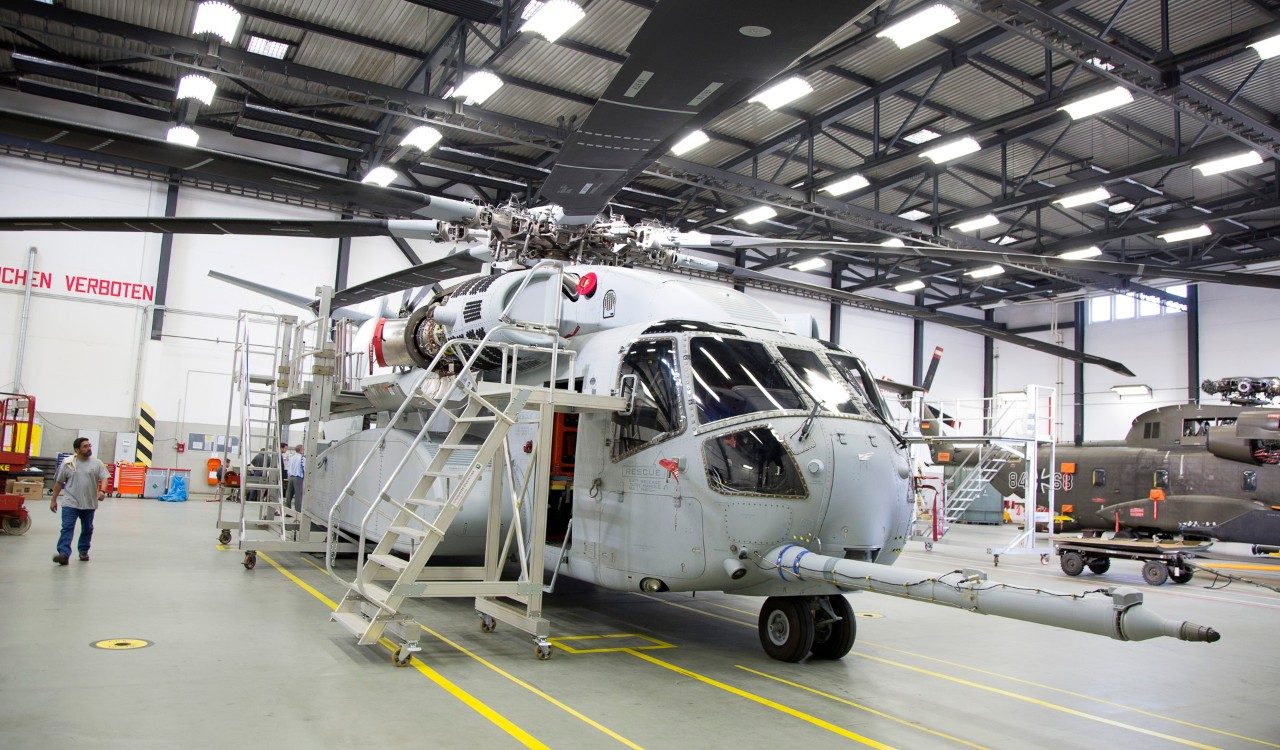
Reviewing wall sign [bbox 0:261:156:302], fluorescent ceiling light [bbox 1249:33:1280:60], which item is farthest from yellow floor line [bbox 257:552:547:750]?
wall sign [bbox 0:261:156:302]

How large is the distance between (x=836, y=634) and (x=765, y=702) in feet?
4.93

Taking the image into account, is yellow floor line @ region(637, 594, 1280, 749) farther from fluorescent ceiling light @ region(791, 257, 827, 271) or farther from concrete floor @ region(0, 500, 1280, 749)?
fluorescent ceiling light @ region(791, 257, 827, 271)

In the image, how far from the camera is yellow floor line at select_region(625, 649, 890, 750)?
16.4 feet

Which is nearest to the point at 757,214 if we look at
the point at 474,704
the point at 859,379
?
the point at 859,379

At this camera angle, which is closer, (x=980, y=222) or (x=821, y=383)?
(x=821, y=383)

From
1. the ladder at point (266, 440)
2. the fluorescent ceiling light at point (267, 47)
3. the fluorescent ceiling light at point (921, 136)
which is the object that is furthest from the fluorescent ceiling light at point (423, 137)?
the fluorescent ceiling light at point (921, 136)

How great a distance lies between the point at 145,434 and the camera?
73.3 feet

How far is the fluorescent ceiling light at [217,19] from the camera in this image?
47.6 ft

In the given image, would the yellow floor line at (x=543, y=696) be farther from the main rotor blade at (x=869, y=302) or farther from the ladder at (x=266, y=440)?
the main rotor blade at (x=869, y=302)

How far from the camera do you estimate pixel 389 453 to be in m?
10.0

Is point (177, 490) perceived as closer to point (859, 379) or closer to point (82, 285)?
point (82, 285)

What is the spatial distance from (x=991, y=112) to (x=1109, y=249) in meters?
13.2

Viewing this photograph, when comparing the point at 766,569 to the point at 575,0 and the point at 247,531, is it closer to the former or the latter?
the point at 575,0

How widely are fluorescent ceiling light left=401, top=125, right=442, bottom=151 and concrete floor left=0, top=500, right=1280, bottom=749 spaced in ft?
38.4
